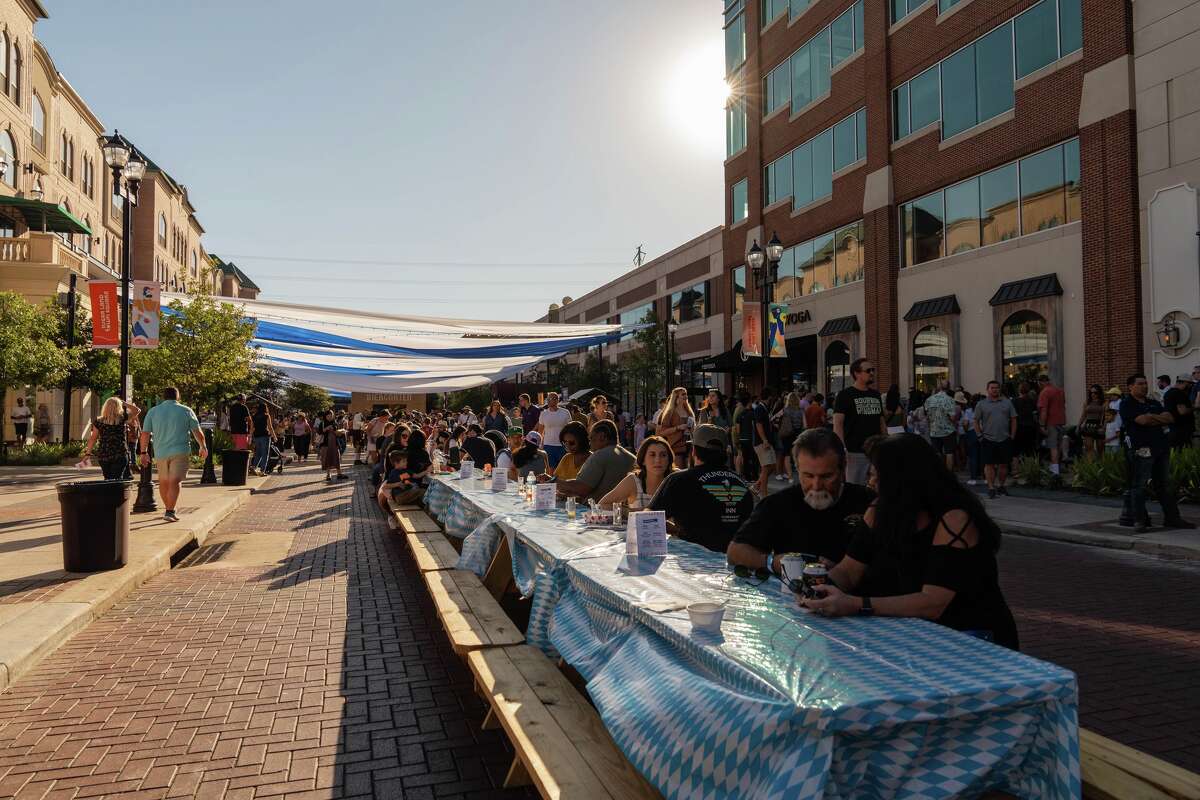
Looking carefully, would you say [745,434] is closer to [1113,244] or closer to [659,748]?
[1113,244]

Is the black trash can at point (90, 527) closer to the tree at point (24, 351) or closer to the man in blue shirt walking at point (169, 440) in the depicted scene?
the man in blue shirt walking at point (169, 440)

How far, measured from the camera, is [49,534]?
394 inches

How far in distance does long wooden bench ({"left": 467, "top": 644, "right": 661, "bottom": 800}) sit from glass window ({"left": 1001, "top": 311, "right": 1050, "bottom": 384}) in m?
17.4

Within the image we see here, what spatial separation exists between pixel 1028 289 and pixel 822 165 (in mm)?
9563

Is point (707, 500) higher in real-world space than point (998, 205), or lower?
lower

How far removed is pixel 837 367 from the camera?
1020 inches

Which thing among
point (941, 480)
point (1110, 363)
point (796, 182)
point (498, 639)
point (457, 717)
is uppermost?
point (796, 182)

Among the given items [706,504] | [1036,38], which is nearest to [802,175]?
[1036,38]

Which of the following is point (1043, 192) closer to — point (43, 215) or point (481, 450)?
point (481, 450)

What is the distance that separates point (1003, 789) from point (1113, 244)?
17571 mm

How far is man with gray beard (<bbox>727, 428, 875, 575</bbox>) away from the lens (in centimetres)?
388

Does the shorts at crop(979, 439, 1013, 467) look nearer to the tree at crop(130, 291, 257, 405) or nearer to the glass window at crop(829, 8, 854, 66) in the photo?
the glass window at crop(829, 8, 854, 66)

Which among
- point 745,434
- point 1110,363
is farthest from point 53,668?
point 1110,363

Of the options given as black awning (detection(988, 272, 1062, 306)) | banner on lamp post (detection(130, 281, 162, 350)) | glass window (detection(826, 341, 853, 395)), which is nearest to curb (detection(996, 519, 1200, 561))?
black awning (detection(988, 272, 1062, 306))
